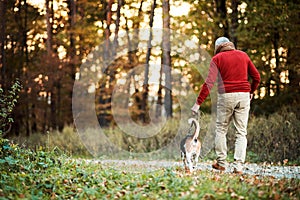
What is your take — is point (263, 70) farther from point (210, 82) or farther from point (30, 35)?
point (30, 35)

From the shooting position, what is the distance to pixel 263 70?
750 inches

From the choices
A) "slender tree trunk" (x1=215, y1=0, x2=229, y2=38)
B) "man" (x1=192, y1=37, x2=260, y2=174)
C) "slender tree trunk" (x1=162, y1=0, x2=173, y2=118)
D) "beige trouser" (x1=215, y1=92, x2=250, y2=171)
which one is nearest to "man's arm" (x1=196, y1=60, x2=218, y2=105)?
"man" (x1=192, y1=37, x2=260, y2=174)

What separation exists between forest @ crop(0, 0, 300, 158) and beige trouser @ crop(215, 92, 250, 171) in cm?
900

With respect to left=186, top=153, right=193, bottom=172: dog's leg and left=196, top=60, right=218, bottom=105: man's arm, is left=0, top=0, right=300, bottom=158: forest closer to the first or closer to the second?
left=196, top=60, right=218, bottom=105: man's arm

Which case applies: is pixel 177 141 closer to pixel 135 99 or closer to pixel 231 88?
pixel 231 88

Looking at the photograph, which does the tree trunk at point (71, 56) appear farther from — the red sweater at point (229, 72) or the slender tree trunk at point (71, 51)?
the red sweater at point (229, 72)

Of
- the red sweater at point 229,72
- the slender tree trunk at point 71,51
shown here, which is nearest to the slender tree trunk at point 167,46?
the slender tree trunk at point 71,51

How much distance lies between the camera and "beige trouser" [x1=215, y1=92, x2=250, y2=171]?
820cm

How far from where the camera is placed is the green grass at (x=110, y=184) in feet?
19.9

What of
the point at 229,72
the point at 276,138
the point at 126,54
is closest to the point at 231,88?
the point at 229,72

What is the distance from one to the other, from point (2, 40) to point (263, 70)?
996 centimetres

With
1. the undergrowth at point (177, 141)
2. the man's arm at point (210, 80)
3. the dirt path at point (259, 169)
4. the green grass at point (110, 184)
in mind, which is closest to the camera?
the green grass at point (110, 184)

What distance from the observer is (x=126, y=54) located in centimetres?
2734

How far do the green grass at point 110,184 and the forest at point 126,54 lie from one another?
10.5 m
